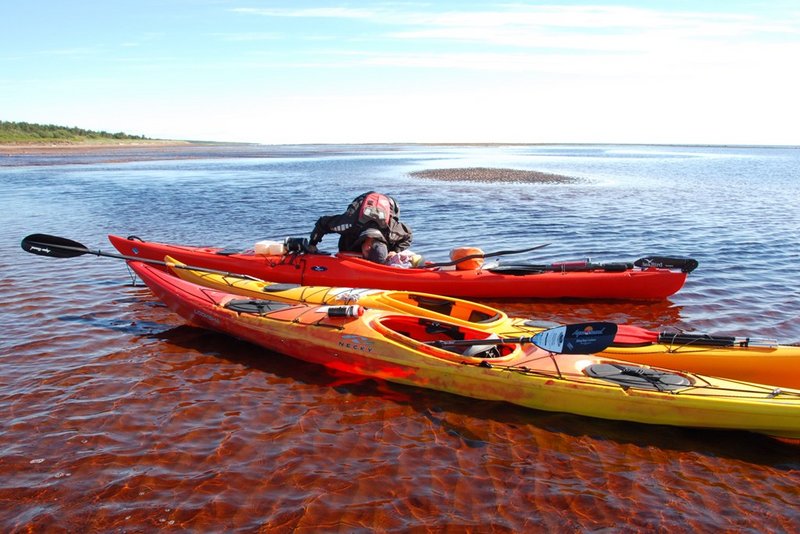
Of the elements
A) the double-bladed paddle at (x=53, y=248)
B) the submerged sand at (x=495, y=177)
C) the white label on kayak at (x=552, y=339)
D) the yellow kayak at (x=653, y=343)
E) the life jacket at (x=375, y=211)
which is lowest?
the submerged sand at (x=495, y=177)

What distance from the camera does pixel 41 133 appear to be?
225ft

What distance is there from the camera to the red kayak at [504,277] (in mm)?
9062

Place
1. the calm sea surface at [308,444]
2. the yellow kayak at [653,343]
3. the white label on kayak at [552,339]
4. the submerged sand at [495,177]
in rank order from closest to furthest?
the calm sea surface at [308,444], the white label on kayak at [552,339], the yellow kayak at [653,343], the submerged sand at [495,177]

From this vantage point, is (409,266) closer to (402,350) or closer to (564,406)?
(402,350)

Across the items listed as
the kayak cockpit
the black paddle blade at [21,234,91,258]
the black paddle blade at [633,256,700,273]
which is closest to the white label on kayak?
the kayak cockpit

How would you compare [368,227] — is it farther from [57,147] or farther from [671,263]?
[57,147]

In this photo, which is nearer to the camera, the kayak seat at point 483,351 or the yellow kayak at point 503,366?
the yellow kayak at point 503,366

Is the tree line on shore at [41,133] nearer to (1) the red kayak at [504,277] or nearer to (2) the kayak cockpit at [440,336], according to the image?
(1) the red kayak at [504,277]

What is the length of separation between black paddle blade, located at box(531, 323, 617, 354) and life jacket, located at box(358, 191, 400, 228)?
4510 mm

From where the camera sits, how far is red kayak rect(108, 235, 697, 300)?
906 centimetres

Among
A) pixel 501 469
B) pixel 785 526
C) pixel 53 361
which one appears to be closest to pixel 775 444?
pixel 785 526

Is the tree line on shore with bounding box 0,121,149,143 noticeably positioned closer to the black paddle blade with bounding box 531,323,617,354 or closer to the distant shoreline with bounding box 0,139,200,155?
the distant shoreline with bounding box 0,139,200,155

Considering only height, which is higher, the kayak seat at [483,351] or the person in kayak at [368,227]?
the person in kayak at [368,227]

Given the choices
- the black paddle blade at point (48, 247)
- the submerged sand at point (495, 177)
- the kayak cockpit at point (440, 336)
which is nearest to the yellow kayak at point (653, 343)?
the kayak cockpit at point (440, 336)
